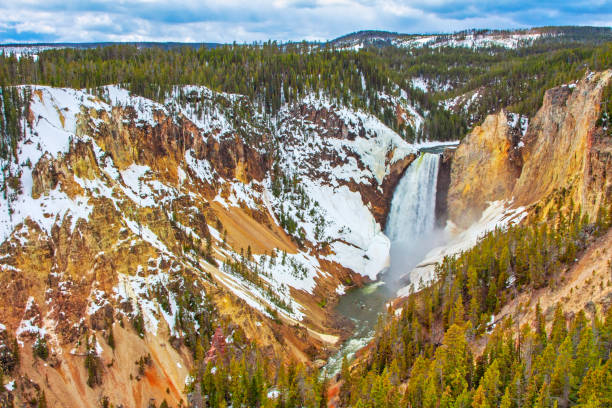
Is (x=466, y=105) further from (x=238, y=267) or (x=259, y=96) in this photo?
(x=238, y=267)

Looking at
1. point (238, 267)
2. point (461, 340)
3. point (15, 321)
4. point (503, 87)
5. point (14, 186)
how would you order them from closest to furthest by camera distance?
point (461, 340) → point (15, 321) → point (14, 186) → point (238, 267) → point (503, 87)

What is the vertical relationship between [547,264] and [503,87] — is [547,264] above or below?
below

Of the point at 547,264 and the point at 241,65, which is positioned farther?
the point at 241,65

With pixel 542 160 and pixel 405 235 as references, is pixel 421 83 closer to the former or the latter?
pixel 405 235

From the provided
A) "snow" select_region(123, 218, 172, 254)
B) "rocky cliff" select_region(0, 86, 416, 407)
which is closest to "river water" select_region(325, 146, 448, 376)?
"rocky cliff" select_region(0, 86, 416, 407)

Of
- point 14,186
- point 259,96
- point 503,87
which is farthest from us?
point 503,87

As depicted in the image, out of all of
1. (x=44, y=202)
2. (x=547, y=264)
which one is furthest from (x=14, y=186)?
(x=547, y=264)

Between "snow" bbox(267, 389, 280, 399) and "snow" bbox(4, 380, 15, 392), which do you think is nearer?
"snow" bbox(4, 380, 15, 392)

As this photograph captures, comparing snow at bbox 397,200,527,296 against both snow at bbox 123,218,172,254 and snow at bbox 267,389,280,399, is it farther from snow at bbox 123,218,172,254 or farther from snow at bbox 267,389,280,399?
snow at bbox 123,218,172,254
